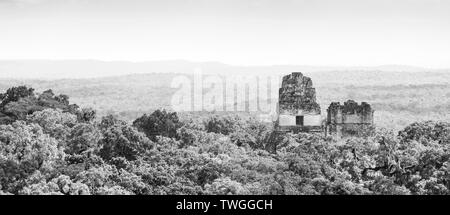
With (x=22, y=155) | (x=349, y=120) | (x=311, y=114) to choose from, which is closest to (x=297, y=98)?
(x=311, y=114)

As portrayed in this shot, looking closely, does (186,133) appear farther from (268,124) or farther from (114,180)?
(114,180)

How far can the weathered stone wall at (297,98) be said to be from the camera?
1205 inches

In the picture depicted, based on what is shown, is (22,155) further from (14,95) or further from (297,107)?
(14,95)

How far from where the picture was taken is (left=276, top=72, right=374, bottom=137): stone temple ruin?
29.6 m

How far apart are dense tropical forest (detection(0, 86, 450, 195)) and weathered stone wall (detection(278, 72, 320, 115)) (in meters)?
1.10

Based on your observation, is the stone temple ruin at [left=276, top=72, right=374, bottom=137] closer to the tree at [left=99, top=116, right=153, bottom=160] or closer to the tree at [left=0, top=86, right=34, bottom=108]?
the tree at [left=99, top=116, right=153, bottom=160]

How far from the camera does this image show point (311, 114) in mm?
30562

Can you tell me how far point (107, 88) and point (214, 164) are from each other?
319 ft

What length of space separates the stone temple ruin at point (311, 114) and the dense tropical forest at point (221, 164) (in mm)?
812

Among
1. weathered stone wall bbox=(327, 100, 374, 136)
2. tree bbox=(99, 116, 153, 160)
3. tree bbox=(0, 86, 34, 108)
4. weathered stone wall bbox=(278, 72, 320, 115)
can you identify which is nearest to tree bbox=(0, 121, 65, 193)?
tree bbox=(99, 116, 153, 160)

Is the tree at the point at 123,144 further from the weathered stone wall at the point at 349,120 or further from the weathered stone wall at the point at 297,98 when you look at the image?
the weathered stone wall at the point at 349,120

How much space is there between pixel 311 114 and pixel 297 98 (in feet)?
2.42

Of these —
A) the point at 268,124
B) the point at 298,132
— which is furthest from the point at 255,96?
the point at 298,132

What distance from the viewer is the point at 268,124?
36.9 m
